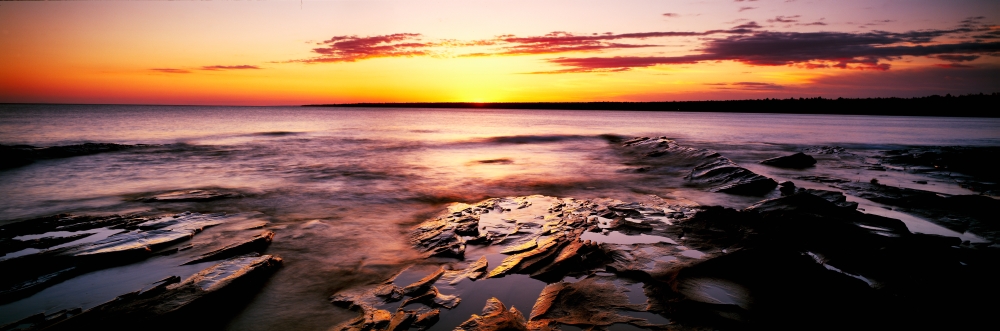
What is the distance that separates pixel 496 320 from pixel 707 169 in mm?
11382

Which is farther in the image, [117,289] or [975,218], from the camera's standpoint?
[975,218]

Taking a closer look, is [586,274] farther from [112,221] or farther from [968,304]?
[112,221]

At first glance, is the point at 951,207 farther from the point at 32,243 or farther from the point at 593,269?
the point at 32,243

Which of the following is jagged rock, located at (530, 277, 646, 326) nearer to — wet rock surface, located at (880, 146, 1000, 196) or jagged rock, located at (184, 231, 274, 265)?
jagged rock, located at (184, 231, 274, 265)

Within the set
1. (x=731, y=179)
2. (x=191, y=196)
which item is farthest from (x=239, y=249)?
(x=731, y=179)

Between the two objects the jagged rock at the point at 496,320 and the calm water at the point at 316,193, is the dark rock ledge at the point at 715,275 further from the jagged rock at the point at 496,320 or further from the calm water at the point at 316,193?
the calm water at the point at 316,193

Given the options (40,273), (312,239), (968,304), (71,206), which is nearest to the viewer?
(968,304)

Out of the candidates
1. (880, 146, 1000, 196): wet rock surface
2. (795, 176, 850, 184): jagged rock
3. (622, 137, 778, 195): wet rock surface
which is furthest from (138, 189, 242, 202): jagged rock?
(880, 146, 1000, 196): wet rock surface

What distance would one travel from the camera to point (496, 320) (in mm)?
3785

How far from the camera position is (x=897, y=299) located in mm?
3812

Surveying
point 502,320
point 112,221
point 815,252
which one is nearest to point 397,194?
point 112,221

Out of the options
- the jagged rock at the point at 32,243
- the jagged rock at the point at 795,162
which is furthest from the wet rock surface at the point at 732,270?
the jagged rock at the point at 795,162

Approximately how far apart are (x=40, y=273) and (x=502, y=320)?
19.0ft

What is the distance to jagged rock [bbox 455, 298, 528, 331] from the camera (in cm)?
366
